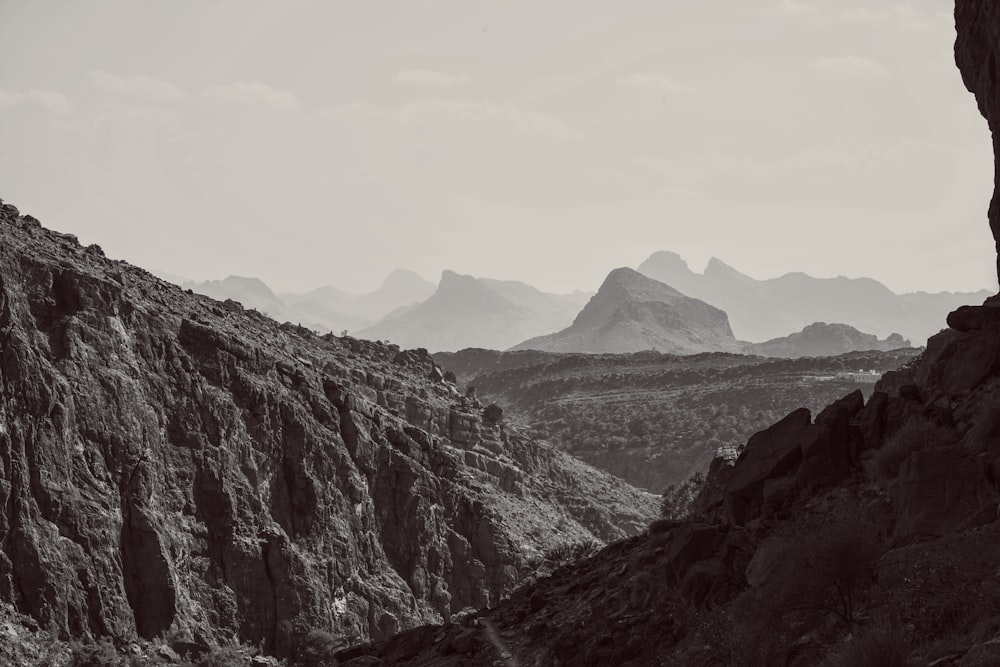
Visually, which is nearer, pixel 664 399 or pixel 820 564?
pixel 820 564

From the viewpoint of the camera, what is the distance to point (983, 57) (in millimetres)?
32094

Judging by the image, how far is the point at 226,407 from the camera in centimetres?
6706

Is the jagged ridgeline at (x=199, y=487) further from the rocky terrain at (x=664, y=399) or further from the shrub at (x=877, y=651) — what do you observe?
the rocky terrain at (x=664, y=399)

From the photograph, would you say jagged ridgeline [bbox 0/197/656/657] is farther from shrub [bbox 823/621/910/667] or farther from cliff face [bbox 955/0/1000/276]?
shrub [bbox 823/621/910/667]

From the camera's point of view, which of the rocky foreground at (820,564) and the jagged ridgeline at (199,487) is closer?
the rocky foreground at (820,564)

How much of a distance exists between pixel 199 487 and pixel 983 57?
4700 cm

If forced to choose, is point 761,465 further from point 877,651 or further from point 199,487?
point 199,487

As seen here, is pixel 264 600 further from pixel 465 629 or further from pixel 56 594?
pixel 465 629

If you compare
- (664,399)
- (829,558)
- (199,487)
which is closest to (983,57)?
(829,558)

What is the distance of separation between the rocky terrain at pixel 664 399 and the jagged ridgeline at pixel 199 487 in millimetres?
54136

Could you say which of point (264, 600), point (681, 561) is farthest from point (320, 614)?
point (681, 561)

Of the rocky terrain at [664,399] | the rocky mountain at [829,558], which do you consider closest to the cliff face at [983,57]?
the rocky mountain at [829,558]

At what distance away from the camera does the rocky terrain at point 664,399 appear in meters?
140

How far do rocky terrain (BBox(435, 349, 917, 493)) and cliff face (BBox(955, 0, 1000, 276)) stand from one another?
9721cm
